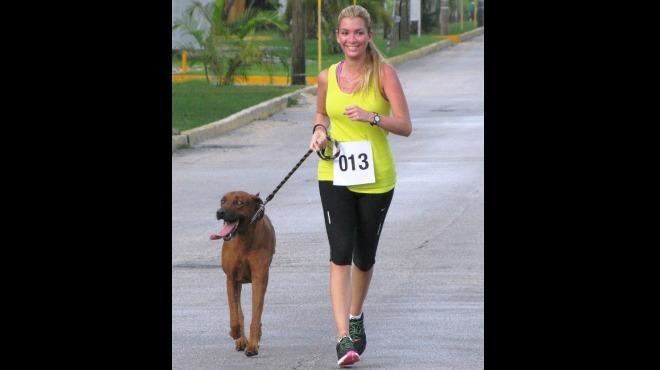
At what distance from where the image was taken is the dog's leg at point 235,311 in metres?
9.68

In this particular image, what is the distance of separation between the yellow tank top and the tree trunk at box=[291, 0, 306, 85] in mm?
26290

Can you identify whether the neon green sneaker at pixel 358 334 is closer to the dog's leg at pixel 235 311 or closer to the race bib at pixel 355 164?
the dog's leg at pixel 235 311

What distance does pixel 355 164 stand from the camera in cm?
945

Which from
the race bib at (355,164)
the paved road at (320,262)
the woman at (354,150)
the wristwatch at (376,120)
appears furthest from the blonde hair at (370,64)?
the paved road at (320,262)

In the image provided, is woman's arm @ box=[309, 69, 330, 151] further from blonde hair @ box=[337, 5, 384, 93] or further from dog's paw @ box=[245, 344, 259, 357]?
dog's paw @ box=[245, 344, 259, 357]

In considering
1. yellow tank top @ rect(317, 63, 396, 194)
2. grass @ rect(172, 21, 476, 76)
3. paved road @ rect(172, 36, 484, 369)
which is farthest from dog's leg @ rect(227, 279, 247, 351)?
grass @ rect(172, 21, 476, 76)

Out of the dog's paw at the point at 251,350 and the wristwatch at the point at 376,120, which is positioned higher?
the wristwatch at the point at 376,120

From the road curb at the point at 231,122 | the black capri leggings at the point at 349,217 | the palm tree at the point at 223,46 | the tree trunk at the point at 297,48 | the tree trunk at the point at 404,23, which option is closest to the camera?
the black capri leggings at the point at 349,217

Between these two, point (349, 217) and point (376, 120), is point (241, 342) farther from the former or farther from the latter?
point (376, 120)

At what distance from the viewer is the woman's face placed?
367 inches

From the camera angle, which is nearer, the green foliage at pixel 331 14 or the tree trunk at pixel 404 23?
the green foliage at pixel 331 14

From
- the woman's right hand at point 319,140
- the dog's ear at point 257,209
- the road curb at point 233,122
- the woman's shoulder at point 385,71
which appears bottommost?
the road curb at point 233,122

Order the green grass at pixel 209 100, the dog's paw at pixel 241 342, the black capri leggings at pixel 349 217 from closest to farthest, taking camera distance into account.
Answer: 1. the black capri leggings at pixel 349 217
2. the dog's paw at pixel 241 342
3. the green grass at pixel 209 100
